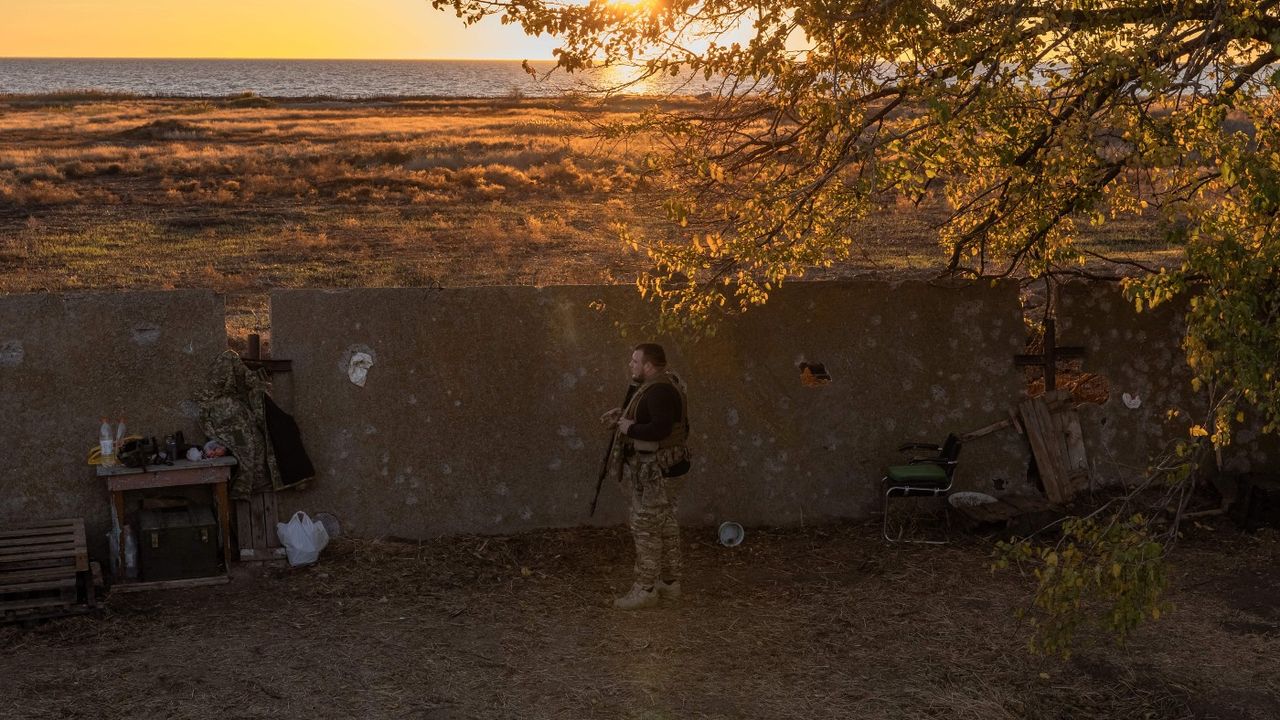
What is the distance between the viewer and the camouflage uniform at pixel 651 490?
8031 mm

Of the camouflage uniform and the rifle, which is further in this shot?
the rifle

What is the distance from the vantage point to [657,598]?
26.9ft

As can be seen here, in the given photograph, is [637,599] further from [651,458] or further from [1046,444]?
[1046,444]

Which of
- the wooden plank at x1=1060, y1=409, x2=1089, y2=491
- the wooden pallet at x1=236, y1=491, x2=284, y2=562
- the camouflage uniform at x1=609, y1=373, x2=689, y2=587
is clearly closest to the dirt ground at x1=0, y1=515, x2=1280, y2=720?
the wooden pallet at x1=236, y1=491, x2=284, y2=562

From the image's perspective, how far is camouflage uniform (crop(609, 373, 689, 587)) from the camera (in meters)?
8.03

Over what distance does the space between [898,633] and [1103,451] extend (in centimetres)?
355

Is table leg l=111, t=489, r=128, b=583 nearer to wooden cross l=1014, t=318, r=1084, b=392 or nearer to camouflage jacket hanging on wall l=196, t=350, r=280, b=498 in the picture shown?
camouflage jacket hanging on wall l=196, t=350, r=280, b=498

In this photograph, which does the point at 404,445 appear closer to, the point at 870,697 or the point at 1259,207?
the point at 870,697

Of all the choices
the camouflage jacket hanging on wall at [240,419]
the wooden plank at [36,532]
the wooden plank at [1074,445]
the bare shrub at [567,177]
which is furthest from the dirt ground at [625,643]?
the bare shrub at [567,177]

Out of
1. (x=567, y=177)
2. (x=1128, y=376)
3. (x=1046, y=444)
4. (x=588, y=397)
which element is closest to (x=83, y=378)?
(x=588, y=397)

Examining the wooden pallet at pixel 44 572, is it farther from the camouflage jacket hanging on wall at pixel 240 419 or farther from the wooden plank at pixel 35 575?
the camouflage jacket hanging on wall at pixel 240 419

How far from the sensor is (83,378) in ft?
28.6

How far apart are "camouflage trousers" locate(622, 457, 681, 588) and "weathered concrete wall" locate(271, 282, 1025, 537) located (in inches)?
60.5

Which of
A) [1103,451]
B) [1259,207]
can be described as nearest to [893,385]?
[1103,451]
